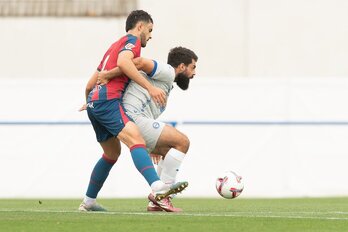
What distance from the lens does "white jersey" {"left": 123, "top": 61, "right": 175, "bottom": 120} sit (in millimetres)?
11625

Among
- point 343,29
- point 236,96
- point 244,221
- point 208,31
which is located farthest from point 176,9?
point 244,221

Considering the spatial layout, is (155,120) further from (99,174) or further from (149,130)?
(99,174)

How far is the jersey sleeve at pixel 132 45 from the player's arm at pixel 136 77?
11 centimetres

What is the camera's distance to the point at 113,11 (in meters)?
22.4

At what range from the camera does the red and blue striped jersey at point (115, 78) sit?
37.8 ft

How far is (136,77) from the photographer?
11.2m

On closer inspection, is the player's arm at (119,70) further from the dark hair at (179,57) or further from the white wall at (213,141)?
the white wall at (213,141)

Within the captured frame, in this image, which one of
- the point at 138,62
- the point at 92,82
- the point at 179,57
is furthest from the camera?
the point at 179,57

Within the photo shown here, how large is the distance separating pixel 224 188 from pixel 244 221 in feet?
7.27

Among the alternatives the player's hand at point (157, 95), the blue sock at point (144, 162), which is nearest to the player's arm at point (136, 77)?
the player's hand at point (157, 95)

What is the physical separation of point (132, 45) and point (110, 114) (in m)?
0.62

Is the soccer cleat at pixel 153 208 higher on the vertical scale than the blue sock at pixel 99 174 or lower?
lower

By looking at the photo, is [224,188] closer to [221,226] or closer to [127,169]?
[221,226]

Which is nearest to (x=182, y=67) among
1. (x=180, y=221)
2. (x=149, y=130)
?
(x=149, y=130)
